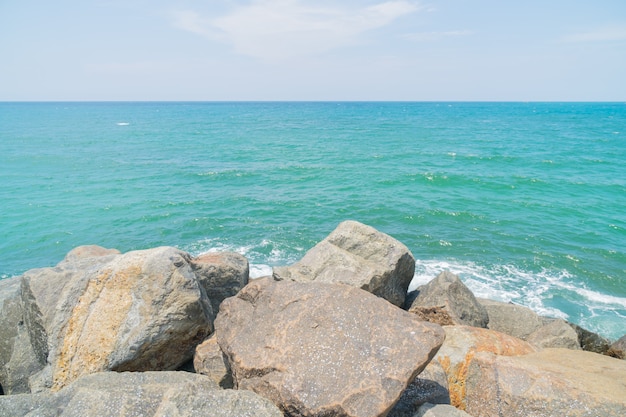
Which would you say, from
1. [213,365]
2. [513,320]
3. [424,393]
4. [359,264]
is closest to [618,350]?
[513,320]

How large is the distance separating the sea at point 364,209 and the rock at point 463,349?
9.01 meters

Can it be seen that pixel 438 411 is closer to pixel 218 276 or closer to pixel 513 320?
pixel 218 276

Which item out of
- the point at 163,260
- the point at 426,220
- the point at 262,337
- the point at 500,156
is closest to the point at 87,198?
the point at 426,220

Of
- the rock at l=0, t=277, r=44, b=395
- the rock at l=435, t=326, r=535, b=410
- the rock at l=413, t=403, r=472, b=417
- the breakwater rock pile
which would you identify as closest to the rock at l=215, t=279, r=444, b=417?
the breakwater rock pile

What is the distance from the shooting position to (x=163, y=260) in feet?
23.2

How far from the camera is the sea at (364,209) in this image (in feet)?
60.8

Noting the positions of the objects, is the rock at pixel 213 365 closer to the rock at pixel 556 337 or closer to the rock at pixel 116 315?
the rock at pixel 116 315

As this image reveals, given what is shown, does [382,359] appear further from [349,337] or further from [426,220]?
[426,220]

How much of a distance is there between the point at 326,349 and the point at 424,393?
1.72 metres

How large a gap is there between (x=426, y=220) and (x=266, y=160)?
24175mm

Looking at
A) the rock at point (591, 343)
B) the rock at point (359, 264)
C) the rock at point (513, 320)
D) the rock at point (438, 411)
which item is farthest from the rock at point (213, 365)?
the rock at point (591, 343)

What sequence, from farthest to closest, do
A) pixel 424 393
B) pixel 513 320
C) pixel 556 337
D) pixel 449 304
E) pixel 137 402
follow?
pixel 513 320 → pixel 449 304 → pixel 556 337 → pixel 424 393 → pixel 137 402

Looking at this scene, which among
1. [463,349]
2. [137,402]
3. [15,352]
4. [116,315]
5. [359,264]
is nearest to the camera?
[137,402]

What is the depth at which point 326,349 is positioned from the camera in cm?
546
